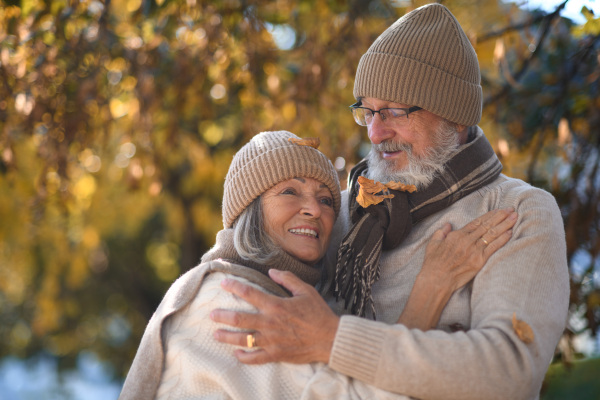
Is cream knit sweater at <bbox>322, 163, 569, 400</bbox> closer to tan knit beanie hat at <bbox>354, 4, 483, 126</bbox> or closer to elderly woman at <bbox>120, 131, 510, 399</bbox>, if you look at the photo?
elderly woman at <bbox>120, 131, 510, 399</bbox>

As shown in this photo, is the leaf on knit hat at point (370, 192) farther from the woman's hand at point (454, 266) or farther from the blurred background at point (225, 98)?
the blurred background at point (225, 98)

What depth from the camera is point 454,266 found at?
8.49ft

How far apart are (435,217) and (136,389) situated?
1.35m

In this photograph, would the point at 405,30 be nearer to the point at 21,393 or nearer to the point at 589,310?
the point at 589,310

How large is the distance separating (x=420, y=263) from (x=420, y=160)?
0.43 m

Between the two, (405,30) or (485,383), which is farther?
(405,30)

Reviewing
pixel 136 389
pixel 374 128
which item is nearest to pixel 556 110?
pixel 374 128

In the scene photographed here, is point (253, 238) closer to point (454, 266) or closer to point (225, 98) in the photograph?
point (454, 266)

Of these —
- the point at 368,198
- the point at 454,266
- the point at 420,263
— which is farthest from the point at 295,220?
the point at 454,266

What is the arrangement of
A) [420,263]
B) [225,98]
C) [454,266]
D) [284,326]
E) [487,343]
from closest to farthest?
[487,343] < [284,326] < [454,266] < [420,263] < [225,98]

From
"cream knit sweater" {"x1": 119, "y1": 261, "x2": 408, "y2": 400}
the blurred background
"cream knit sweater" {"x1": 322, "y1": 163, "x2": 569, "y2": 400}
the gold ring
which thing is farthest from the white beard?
the blurred background

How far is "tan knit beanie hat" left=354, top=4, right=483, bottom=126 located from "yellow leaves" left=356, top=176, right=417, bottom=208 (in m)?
0.34

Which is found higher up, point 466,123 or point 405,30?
point 405,30

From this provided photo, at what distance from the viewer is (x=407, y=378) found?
2.25m
